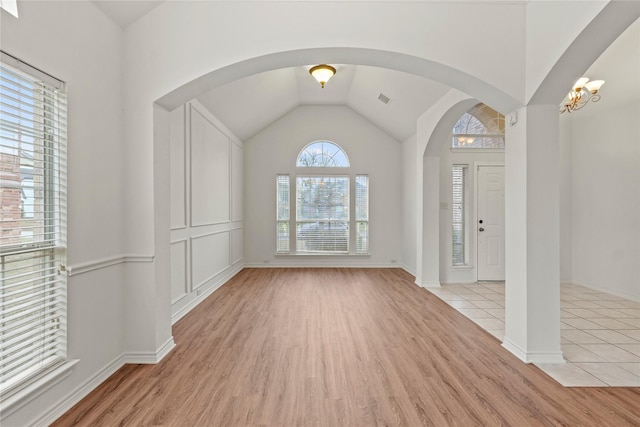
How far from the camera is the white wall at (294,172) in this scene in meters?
6.97

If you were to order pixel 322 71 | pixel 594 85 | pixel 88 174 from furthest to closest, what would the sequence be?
pixel 322 71
pixel 594 85
pixel 88 174

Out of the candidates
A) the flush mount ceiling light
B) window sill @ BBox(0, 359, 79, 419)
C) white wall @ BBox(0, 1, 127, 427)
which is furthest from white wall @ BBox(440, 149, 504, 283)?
window sill @ BBox(0, 359, 79, 419)

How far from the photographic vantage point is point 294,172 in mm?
6992

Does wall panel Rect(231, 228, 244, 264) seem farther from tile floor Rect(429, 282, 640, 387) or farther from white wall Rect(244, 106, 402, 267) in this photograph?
tile floor Rect(429, 282, 640, 387)

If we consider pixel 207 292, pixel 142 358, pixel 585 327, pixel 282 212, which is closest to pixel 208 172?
pixel 207 292

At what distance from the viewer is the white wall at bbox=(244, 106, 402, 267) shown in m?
6.97

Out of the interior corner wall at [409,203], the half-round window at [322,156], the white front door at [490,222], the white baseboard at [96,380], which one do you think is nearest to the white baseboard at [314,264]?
the interior corner wall at [409,203]

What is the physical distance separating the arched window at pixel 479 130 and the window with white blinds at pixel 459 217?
49 cm

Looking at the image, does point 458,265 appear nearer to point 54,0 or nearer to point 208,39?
point 208,39

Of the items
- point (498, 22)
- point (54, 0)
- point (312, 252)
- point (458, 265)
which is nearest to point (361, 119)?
point (312, 252)

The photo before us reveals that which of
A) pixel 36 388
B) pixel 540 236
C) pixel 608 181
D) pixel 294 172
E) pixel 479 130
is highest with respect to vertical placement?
pixel 479 130

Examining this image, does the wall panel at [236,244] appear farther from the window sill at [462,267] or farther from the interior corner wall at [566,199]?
the interior corner wall at [566,199]

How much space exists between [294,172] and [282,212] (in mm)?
942

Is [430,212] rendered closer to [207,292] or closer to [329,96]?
[329,96]
